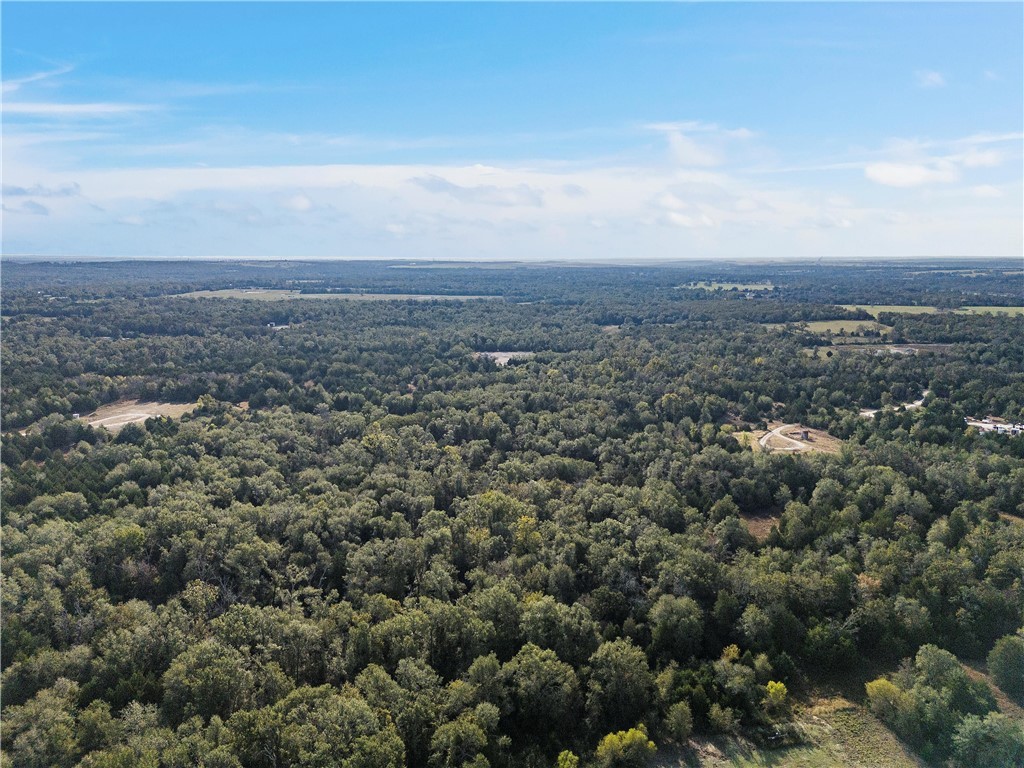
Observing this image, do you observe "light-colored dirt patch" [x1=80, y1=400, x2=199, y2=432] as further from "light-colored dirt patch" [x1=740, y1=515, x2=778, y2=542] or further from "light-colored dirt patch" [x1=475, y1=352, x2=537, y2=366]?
"light-colored dirt patch" [x1=740, y1=515, x2=778, y2=542]

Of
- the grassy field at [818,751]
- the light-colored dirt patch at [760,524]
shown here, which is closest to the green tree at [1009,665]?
the grassy field at [818,751]

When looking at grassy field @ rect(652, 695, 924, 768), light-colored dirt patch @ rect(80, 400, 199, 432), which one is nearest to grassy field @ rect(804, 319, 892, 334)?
grassy field @ rect(652, 695, 924, 768)

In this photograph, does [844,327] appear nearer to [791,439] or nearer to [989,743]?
[791,439]

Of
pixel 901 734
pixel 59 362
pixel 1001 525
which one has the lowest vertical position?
pixel 901 734

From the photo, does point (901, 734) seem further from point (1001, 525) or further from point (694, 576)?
point (1001, 525)

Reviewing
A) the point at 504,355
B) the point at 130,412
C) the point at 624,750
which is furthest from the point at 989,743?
the point at 504,355

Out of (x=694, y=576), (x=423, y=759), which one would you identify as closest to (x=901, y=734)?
(x=694, y=576)
